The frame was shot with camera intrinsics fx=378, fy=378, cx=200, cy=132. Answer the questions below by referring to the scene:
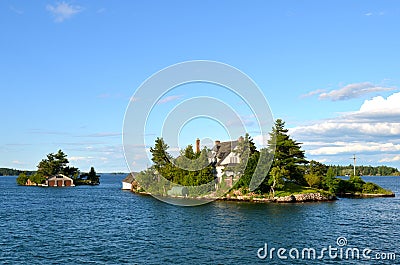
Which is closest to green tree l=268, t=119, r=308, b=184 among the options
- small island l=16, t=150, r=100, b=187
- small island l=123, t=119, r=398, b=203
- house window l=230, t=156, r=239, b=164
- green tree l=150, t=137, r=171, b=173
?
small island l=123, t=119, r=398, b=203

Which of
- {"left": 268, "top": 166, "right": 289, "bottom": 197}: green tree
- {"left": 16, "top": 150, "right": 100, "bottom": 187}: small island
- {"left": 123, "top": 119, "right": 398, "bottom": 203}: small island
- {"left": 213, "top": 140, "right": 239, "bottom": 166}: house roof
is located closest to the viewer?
{"left": 268, "top": 166, "right": 289, "bottom": 197}: green tree

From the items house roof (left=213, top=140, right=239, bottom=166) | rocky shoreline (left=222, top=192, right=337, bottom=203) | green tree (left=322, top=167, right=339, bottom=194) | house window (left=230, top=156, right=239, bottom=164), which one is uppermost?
house roof (left=213, top=140, right=239, bottom=166)

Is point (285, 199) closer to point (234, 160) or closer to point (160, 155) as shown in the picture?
point (234, 160)

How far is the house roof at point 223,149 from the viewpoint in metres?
107

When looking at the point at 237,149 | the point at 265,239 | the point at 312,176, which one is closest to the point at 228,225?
the point at 265,239

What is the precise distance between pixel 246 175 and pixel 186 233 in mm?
42978

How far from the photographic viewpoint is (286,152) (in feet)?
318

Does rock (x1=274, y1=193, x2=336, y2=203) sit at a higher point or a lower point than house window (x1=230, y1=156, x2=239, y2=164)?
lower

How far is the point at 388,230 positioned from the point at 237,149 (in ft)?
164

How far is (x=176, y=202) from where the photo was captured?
8862cm

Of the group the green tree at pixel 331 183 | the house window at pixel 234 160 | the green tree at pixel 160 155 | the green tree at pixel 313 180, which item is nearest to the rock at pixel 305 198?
the green tree at pixel 331 183

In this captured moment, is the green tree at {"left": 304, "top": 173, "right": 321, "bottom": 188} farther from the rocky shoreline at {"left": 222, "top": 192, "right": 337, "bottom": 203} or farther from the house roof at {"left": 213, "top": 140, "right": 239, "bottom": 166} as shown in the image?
the house roof at {"left": 213, "top": 140, "right": 239, "bottom": 166}

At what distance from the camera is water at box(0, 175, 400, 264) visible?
3709 cm

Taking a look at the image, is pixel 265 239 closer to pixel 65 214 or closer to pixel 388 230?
pixel 388 230
